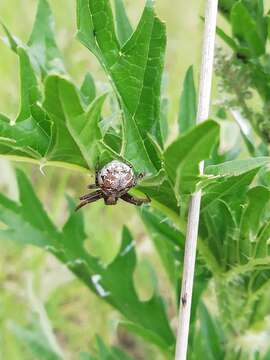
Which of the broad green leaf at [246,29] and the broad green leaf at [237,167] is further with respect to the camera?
the broad green leaf at [246,29]

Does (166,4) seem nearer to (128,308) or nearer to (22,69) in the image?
(128,308)

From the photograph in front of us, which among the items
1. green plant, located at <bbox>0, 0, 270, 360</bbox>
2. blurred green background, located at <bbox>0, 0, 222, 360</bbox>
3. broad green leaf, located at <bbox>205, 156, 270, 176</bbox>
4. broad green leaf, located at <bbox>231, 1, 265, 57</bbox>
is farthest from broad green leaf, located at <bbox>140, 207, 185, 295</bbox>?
blurred green background, located at <bbox>0, 0, 222, 360</bbox>

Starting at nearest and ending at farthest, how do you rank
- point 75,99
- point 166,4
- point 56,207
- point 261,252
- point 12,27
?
point 75,99 → point 261,252 → point 56,207 → point 12,27 → point 166,4

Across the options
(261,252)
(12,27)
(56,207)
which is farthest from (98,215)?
(261,252)

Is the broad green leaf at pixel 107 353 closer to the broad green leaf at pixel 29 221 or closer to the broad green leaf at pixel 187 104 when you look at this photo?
the broad green leaf at pixel 29 221

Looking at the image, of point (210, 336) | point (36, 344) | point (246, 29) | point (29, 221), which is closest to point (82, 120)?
point (246, 29)

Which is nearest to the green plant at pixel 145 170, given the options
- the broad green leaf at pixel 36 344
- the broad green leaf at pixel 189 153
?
the broad green leaf at pixel 189 153

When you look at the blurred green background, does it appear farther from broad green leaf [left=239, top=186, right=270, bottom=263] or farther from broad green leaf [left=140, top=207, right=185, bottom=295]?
broad green leaf [left=239, top=186, right=270, bottom=263]
